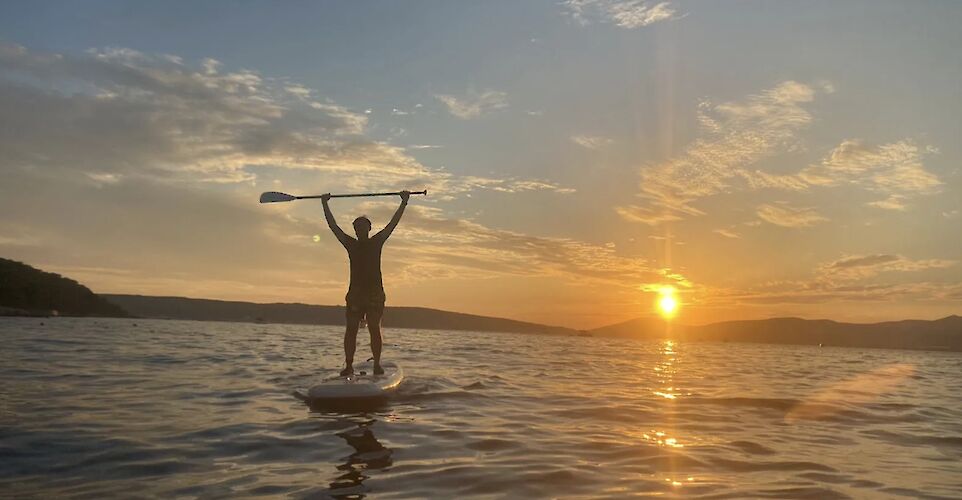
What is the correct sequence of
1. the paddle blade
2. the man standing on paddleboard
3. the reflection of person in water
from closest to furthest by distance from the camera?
the reflection of person in water, the man standing on paddleboard, the paddle blade

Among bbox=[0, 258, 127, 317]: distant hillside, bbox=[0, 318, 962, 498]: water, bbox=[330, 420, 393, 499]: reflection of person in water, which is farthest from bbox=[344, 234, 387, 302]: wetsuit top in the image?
bbox=[0, 258, 127, 317]: distant hillside

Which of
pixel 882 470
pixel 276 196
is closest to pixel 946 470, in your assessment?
pixel 882 470

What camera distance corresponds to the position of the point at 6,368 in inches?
527

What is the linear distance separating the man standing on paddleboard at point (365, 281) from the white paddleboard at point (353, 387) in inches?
24.0

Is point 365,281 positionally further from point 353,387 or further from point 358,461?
point 358,461

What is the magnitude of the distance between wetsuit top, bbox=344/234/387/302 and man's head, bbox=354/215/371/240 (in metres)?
0.11

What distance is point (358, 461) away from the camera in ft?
22.6

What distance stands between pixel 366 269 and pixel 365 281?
0.24m

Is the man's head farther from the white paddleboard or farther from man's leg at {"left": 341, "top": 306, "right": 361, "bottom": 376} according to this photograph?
the white paddleboard

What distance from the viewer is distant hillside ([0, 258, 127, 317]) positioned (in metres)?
58.1

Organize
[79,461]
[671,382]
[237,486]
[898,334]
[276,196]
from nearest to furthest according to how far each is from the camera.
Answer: [237,486] → [79,461] → [276,196] → [671,382] → [898,334]

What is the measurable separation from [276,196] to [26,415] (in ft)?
29.5

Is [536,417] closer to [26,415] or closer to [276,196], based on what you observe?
[26,415]

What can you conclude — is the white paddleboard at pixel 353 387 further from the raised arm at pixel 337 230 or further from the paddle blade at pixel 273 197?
the paddle blade at pixel 273 197
